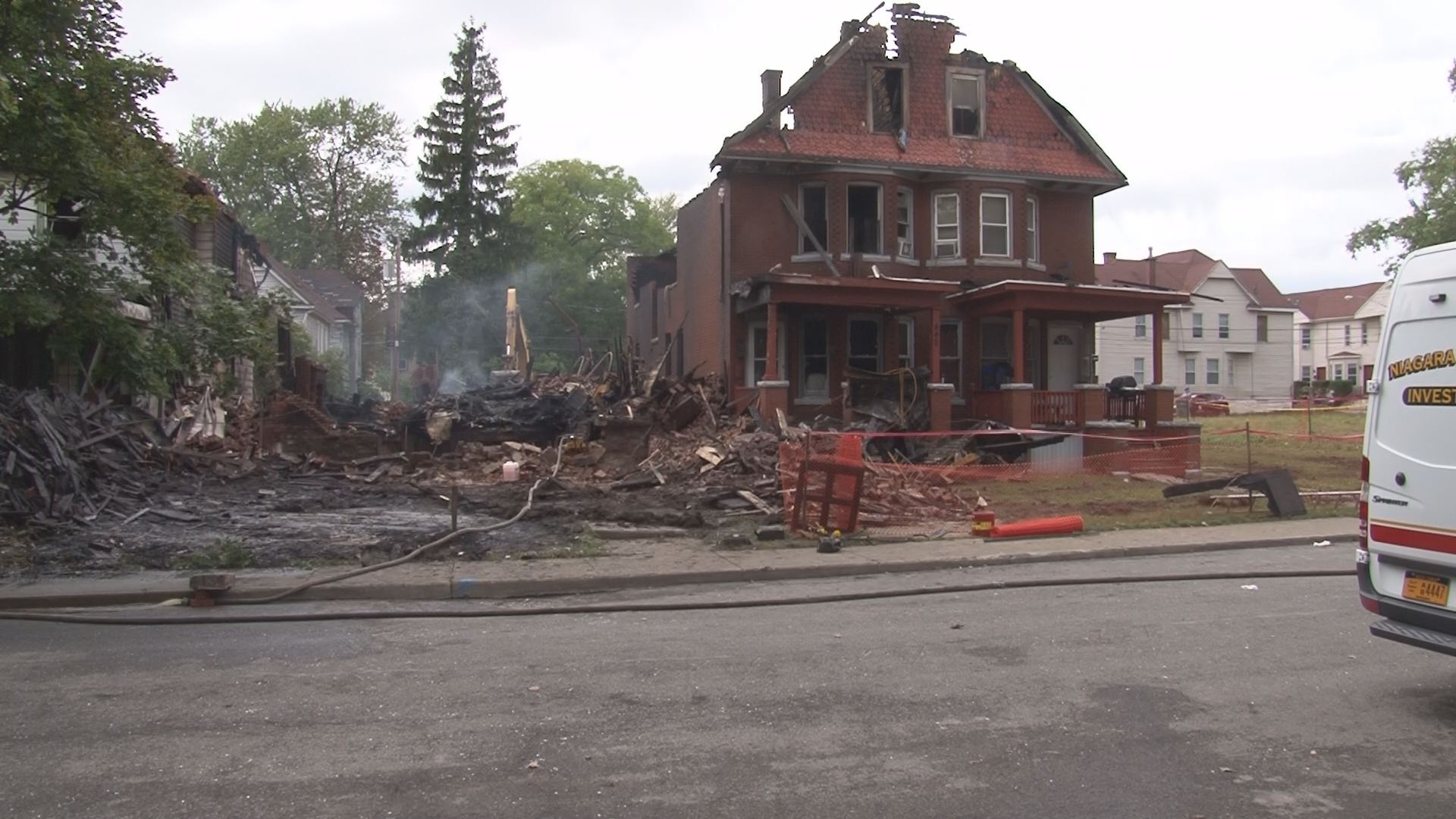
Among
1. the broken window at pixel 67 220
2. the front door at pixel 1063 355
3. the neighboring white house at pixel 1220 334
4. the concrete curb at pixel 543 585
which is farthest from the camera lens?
the neighboring white house at pixel 1220 334

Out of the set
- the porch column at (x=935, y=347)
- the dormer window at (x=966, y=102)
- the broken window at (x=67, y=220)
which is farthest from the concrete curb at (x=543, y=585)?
the dormer window at (x=966, y=102)

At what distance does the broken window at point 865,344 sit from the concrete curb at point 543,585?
13.5 m

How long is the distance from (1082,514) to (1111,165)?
1446 cm

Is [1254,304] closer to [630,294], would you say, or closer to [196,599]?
[630,294]

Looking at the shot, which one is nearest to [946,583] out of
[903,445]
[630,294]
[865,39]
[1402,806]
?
[1402,806]

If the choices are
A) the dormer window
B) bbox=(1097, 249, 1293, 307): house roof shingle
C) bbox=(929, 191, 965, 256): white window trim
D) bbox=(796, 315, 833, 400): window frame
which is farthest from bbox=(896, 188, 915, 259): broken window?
bbox=(1097, 249, 1293, 307): house roof shingle

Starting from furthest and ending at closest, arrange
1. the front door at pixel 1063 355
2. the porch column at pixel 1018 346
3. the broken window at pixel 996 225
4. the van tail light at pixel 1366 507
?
1. the front door at pixel 1063 355
2. the broken window at pixel 996 225
3. the porch column at pixel 1018 346
4. the van tail light at pixel 1366 507

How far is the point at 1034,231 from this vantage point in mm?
27000

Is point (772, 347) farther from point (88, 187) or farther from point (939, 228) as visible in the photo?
point (88, 187)

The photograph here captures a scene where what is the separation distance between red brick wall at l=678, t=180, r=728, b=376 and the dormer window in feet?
17.3

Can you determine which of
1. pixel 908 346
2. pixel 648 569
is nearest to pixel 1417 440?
pixel 648 569

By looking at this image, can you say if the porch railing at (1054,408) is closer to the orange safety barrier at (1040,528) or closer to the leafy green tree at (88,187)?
the orange safety barrier at (1040,528)

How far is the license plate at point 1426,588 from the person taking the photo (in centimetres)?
586

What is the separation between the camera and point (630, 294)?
39.1 meters
